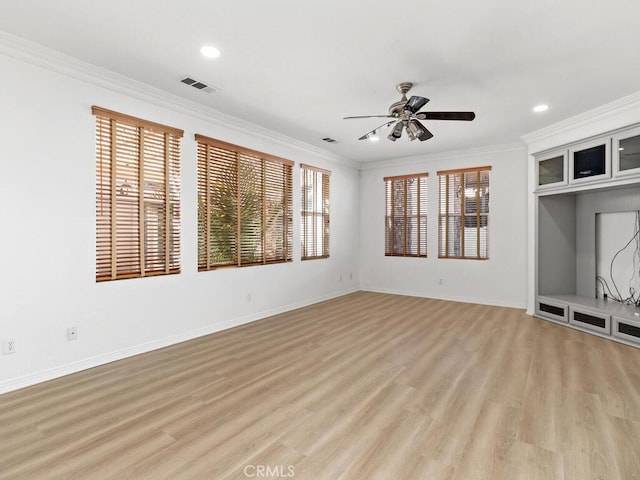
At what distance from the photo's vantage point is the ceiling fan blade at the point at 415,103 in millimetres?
3219

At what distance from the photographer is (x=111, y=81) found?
11.4ft

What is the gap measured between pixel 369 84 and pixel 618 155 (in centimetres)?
319

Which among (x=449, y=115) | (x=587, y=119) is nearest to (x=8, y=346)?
(x=449, y=115)

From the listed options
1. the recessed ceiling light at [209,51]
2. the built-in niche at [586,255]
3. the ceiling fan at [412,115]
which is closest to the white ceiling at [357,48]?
the recessed ceiling light at [209,51]

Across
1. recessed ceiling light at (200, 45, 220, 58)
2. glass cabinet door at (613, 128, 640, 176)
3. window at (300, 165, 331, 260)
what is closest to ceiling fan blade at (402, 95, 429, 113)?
recessed ceiling light at (200, 45, 220, 58)

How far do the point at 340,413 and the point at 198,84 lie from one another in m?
3.50

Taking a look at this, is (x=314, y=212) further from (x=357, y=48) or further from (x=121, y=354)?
(x=121, y=354)

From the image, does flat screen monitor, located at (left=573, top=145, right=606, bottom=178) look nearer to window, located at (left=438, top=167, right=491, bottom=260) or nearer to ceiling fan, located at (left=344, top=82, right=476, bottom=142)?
window, located at (left=438, top=167, right=491, bottom=260)

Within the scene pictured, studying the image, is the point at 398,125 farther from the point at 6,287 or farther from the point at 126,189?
the point at 6,287

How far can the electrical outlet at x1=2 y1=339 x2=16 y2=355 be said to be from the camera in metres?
2.83

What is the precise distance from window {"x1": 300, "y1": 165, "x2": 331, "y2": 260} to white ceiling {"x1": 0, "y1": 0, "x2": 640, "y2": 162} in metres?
2.01

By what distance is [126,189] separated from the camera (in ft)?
12.0

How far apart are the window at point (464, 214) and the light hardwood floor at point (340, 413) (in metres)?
2.57

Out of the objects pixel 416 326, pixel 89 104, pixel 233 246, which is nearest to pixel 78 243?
pixel 89 104
